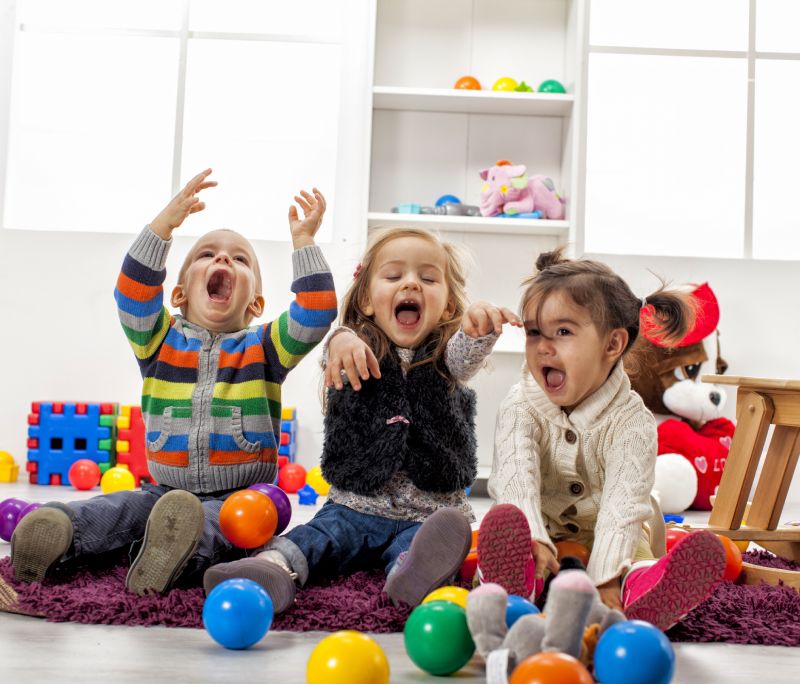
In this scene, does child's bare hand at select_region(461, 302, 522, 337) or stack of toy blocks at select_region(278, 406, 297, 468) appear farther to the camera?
stack of toy blocks at select_region(278, 406, 297, 468)

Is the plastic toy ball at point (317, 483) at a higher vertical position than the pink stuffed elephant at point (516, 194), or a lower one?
lower

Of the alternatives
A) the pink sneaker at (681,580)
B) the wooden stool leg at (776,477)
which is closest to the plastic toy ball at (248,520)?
the pink sneaker at (681,580)

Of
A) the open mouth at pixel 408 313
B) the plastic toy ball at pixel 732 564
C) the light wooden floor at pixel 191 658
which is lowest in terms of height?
the light wooden floor at pixel 191 658

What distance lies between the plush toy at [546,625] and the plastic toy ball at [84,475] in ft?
7.00

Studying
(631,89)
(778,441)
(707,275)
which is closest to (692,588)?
(778,441)

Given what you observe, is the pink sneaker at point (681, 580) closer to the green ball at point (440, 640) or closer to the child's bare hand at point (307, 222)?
the green ball at point (440, 640)

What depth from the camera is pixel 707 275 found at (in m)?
3.24

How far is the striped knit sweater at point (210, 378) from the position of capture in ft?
5.22

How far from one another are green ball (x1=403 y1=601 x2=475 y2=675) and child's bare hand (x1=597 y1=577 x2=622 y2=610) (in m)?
0.30

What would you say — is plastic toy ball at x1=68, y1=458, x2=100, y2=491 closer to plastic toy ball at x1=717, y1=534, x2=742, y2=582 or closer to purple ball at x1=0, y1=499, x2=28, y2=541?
purple ball at x1=0, y1=499, x2=28, y2=541

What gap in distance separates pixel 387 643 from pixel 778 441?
3.66 feet

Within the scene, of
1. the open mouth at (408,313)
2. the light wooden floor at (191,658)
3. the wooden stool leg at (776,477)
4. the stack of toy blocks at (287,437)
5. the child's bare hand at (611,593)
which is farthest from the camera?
the stack of toy blocks at (287,437)

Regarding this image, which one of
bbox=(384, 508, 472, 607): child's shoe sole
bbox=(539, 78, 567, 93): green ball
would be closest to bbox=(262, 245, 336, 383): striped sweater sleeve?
bbox=(384, 508, 472, 607): child's shoe sole

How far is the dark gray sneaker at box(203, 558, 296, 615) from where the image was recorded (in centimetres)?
117
